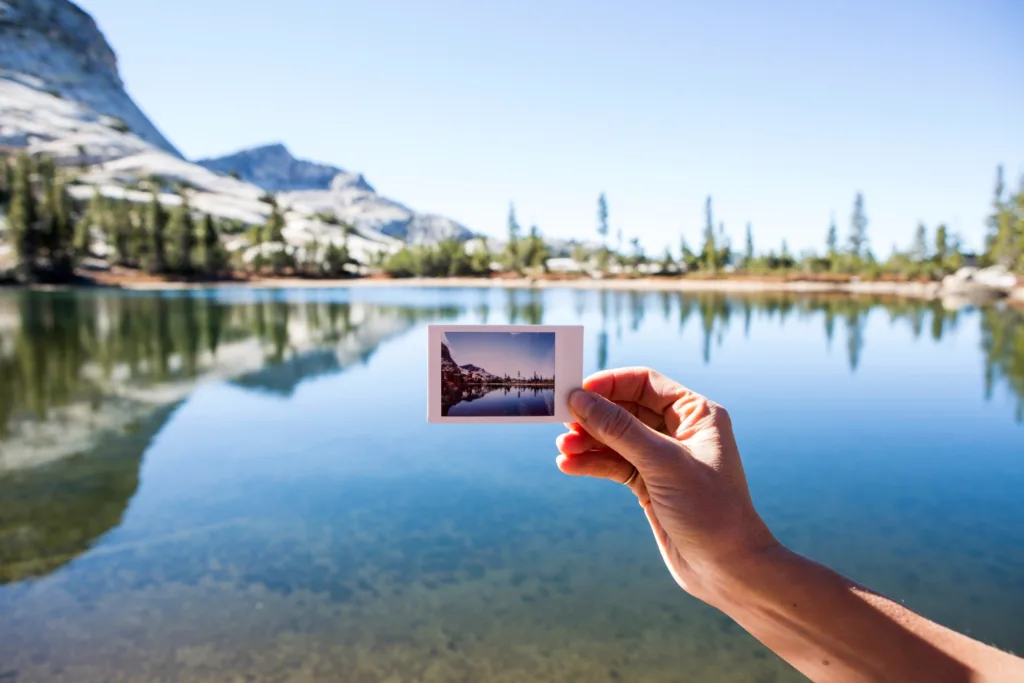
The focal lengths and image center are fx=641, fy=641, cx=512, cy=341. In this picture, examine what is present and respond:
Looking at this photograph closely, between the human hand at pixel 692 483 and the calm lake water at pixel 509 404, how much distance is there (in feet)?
0.27

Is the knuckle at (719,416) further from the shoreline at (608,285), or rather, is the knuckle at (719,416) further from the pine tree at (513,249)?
the pine tree at (513,249)

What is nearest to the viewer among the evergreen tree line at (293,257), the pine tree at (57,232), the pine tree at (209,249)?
the pine tree at (57,232)

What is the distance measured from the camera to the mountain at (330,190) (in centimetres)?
14462

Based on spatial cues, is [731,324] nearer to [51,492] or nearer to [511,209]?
[51,492]

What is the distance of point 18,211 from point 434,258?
3083 centimetres

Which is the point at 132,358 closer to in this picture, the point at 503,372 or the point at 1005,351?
the point at 503,372

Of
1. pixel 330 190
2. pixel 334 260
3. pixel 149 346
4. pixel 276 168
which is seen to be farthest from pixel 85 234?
pixel 276 168

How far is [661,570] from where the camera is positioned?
435 centimetres

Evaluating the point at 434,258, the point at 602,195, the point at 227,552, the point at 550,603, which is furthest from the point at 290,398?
the point at 602,195

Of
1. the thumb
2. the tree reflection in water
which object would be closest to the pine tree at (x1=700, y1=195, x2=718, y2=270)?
the tree reflection in water

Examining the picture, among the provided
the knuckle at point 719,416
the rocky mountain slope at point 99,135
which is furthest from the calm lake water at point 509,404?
the rocky mountain slope at point 99,135

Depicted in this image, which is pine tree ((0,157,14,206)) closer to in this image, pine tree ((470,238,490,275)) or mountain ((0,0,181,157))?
pine tree ((470,238,490,275))

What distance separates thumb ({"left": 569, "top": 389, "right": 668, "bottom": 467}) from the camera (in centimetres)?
135

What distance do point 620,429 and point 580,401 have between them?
12 centimetres
